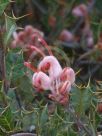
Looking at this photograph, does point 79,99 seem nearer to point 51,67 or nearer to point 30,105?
point 51,67

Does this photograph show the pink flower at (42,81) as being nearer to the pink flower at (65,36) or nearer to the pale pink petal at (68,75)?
the pale pink petal at (68,75)

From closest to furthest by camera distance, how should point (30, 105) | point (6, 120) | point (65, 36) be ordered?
point (6, 120) → point (30, 105) → point (65, 36)


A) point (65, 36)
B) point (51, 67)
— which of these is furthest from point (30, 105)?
point (65, 36)

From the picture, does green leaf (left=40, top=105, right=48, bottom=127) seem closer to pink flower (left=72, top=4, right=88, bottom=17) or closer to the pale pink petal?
the pale pink petal

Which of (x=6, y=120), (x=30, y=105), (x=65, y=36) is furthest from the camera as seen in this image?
(x=65, y=36)

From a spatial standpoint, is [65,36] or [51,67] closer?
[51,67]

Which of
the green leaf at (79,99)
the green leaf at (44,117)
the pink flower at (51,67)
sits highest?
the pink flower at (51,67)

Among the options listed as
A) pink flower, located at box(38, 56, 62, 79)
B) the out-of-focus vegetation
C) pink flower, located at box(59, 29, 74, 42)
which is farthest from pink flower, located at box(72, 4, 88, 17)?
pink flower, located at box(38, 56, 62, 79)

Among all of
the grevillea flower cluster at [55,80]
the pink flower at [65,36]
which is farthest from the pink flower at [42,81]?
the pink flower at [65,36]

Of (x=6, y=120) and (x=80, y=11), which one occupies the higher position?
(x=80, y=11)

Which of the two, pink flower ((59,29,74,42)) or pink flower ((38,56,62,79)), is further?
pink flower ((59,29,74,42))
